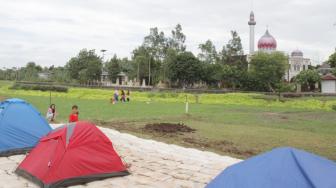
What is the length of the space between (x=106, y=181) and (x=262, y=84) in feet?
174

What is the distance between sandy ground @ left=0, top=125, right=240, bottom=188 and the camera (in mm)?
8422

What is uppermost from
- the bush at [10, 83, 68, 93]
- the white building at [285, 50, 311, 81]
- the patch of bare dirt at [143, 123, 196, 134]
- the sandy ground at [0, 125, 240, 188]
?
the white building at [285, 50, 311, 81]

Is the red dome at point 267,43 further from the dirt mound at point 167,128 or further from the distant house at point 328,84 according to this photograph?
the dirt mound at point 167,128

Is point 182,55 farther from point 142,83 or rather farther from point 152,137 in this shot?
point 152,137

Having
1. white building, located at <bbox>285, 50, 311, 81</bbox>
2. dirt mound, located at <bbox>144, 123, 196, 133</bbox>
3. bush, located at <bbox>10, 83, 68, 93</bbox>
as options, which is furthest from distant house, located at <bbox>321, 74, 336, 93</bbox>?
dirt mound, located at <bbox>144, 123, 196, 133</bbox>

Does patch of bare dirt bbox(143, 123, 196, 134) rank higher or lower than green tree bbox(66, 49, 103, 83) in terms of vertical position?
lower

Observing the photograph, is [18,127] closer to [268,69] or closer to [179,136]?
[179,136]

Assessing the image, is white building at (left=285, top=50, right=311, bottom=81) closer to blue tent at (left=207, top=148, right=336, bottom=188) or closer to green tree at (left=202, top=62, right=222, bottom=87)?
green tree at (left=202, top=62, right=222, bottom=87)

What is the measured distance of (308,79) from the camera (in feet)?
211

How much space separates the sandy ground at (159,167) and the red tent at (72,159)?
215 millimetres

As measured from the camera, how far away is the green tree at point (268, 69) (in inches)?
2233

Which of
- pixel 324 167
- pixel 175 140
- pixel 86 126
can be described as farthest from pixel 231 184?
pixel 175 140

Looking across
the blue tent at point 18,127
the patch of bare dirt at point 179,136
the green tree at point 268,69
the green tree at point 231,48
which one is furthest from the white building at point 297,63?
the blue tent at point 18,127

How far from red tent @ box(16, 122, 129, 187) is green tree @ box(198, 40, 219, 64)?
199ft
